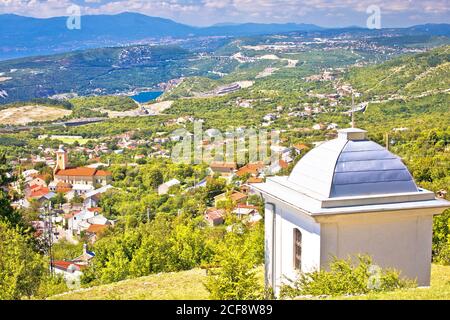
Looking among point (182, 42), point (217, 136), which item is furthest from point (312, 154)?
point (182, 42)

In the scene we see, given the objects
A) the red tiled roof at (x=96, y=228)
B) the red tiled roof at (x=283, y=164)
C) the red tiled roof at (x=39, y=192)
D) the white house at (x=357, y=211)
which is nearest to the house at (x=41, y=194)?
the red tiled roof at (x=39, y=192)

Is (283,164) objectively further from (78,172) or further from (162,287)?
(162,287)

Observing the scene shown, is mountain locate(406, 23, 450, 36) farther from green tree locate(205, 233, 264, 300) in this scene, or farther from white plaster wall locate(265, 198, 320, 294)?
green tree locate(205, 233, 264, 300)

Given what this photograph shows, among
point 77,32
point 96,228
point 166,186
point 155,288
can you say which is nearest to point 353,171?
point 155,288

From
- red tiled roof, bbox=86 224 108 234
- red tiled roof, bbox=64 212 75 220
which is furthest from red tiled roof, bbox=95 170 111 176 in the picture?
red tiled roof, bbox=86 224 108 234

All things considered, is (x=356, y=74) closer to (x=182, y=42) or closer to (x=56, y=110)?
(x=56, y=110)

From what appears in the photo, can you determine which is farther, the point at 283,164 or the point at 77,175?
the point at 77,175

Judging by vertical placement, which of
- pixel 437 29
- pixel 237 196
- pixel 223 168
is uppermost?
pixel 437 29
